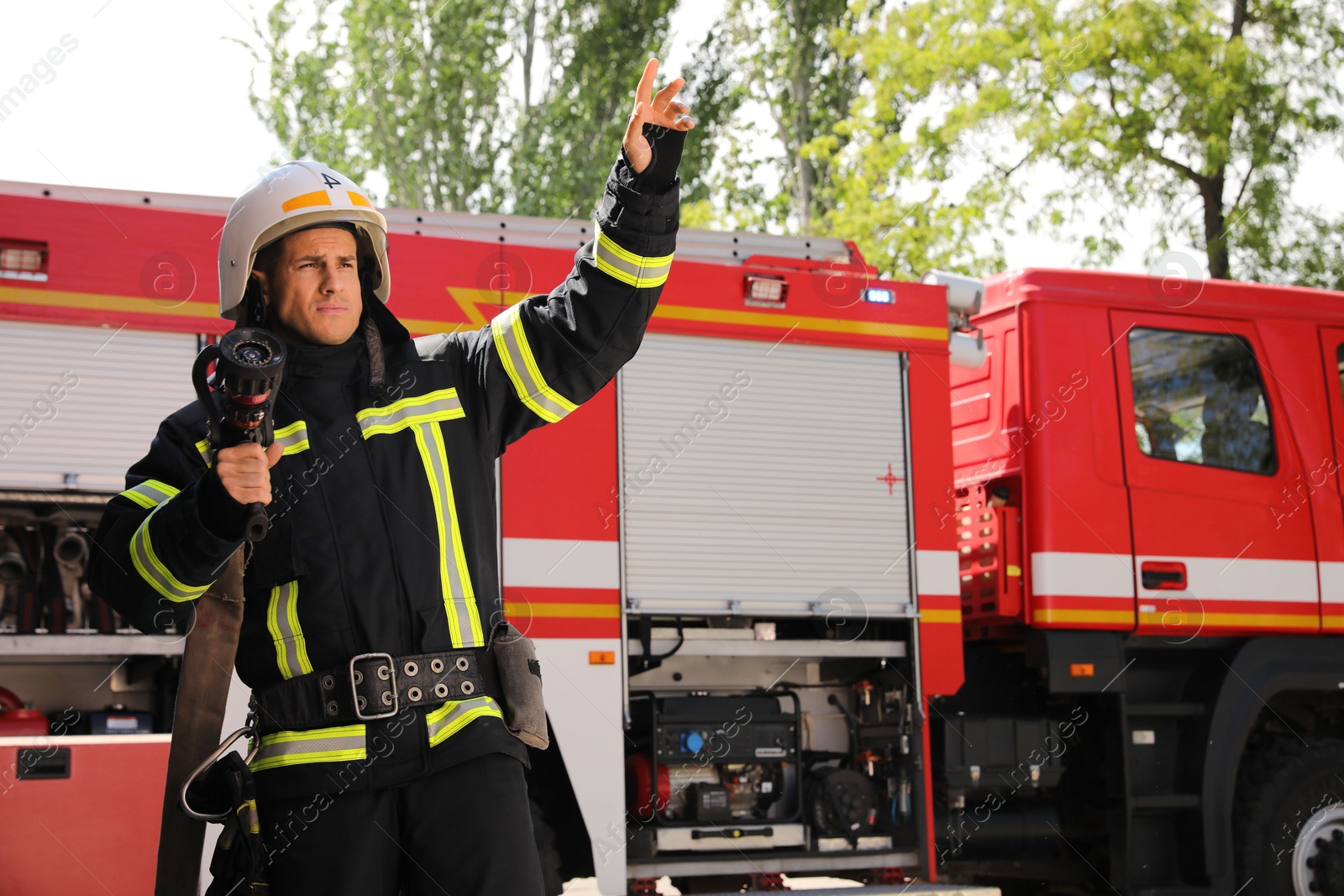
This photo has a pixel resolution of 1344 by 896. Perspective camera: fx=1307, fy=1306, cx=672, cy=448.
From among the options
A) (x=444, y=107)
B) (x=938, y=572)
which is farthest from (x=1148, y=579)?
(x=444, y=107)

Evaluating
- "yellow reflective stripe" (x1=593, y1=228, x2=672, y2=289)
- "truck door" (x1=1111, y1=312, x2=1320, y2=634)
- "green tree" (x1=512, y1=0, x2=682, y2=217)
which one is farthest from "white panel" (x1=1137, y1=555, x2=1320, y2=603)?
"green tree" (x1=512, y1=0, x2=682, y2=217)

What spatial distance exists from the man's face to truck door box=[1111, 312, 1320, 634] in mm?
4359

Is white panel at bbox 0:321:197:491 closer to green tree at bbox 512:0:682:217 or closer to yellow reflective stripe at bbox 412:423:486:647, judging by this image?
yellow reflective stripe at bbox 412:423:486:647

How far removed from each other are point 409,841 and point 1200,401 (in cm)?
503

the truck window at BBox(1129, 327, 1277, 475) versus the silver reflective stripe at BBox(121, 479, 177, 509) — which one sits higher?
the truck window at BBox(1129, 327, 1277, 475)

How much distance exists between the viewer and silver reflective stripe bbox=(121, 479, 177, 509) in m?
2.42

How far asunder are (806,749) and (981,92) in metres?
8.38

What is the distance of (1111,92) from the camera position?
1198 centimetres

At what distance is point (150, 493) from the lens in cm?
244

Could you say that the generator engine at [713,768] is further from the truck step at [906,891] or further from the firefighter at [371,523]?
the firefighter at [371,523]

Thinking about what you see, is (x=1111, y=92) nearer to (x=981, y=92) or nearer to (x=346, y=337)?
(x=981, y=92)

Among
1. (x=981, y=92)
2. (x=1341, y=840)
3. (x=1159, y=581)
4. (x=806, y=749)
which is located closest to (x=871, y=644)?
(x=806, y=749)

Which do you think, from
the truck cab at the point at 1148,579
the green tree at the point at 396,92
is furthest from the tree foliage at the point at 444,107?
the truck cab at the point at 1148,579

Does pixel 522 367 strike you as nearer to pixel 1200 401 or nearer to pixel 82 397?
pixel 82 397
